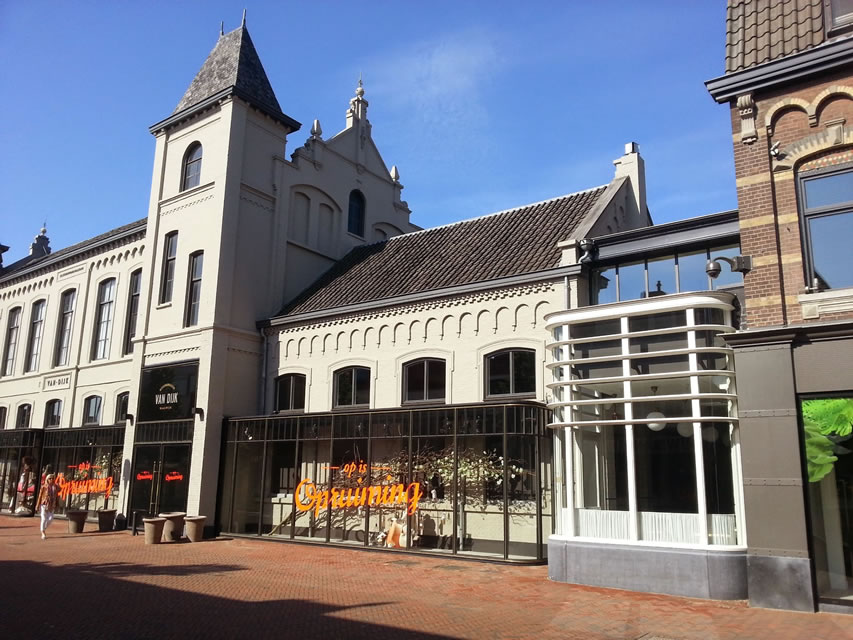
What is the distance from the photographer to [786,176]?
1110cm

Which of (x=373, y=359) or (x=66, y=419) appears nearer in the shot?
(x=373, y=359)

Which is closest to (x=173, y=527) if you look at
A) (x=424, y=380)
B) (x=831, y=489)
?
(x=424, y=380)

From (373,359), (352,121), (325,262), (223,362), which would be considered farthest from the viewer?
(352,121)

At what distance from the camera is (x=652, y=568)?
11398mm

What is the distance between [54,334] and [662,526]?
1031 inches

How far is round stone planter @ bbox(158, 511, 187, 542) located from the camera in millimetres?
18469

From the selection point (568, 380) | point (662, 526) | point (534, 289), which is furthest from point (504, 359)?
point (662, 526)

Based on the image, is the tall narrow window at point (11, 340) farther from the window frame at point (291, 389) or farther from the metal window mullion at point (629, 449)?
the metal window mullion at point (629, 449)

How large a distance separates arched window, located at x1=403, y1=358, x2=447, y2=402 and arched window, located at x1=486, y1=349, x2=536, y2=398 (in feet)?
4.70

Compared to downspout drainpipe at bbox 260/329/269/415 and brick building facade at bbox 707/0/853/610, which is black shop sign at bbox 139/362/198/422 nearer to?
downspout drainpipe at bbox 260/329/269/415

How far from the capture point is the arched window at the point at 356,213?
Answer: 25953mm

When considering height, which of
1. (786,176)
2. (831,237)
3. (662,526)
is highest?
(786,176)

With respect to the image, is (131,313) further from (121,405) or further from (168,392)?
(168,392)

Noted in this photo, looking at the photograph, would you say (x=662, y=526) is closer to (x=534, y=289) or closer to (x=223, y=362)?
(x=534, y=289)
